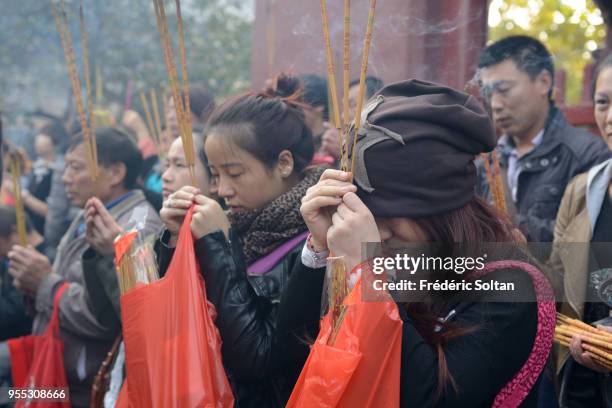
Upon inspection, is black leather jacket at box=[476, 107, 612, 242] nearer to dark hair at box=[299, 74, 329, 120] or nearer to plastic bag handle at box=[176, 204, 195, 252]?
dark hair at box=[299, 74, 329, 120]

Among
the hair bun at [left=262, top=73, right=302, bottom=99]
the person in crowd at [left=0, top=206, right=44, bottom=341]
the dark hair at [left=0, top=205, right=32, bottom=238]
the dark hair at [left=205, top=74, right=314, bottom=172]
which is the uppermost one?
the hair bun at [left=262, top=73, right=302, bottom=99]

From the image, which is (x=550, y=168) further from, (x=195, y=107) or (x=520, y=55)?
(x=195, y=107)

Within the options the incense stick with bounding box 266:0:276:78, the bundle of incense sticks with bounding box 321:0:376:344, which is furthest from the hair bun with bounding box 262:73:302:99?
the incense stick with bounding box 266:0:276:78

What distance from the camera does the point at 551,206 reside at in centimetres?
295

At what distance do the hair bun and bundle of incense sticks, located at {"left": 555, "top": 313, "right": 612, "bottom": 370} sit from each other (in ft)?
3.85

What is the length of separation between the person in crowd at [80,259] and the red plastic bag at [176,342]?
0.83 meters

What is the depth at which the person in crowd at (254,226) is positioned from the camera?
74.1 inches

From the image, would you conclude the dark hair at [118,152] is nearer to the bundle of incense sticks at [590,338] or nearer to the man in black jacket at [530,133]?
the man in black jacket at [530,133]

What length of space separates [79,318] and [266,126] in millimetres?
1198

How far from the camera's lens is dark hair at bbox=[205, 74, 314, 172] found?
2.28 metres

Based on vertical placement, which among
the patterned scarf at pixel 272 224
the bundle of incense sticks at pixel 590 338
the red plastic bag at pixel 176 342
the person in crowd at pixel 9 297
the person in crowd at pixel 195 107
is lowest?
the person in crowd at pixel 9 297

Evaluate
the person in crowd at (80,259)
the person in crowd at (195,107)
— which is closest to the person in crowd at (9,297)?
the person in crowd at (80,259)

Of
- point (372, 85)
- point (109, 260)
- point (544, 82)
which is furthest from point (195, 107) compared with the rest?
point (544, 82)

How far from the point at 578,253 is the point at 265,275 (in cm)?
105
